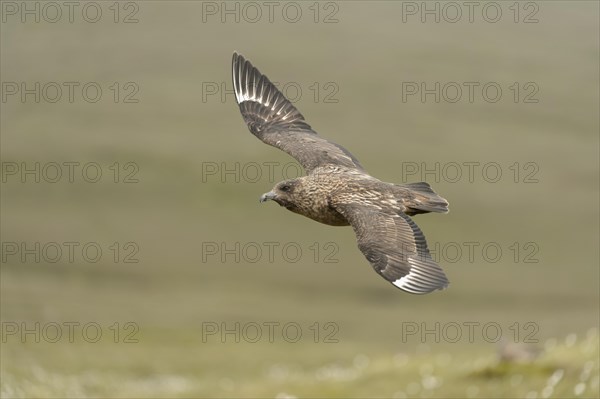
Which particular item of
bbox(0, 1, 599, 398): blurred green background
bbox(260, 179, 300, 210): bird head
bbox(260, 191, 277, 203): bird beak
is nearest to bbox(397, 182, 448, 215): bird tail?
bbox(260, 179, 300, 210): bird head

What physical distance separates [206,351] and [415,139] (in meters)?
54.1

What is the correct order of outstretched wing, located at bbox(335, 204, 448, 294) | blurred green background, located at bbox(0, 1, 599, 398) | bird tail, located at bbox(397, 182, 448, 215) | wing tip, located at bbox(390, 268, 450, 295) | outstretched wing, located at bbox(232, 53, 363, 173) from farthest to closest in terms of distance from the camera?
blurred green background, located at bbox(0, 1, 599, 398) → outstretched wing, located at bbox(232, 53, 363, 173) → bird tail, located at bbox(397, 182, 448, 215) → outstretched wing, located at bbox(335, 204, 448, 294) → wing tip, located at bbox(390, 268, 450, 295)

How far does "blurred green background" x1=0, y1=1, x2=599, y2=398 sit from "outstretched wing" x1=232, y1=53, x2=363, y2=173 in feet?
43.0

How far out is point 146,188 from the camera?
95688 millimetres

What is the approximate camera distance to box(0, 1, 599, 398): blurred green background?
5372 centimetres

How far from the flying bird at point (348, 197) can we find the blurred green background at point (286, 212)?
43.9ft

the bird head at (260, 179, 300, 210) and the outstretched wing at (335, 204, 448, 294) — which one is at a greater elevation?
the bird head at (260, 179, 300, 210)

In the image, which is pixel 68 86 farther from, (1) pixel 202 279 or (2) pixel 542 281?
(2) pixel 542 281

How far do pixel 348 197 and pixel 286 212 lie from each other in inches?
2978

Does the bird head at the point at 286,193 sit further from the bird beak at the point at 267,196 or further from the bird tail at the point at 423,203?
the bird tail at the point at 423,203

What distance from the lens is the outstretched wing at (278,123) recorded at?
18.7 meters

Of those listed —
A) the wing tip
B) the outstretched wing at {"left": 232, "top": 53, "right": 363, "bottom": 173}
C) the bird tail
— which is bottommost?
the wing tip

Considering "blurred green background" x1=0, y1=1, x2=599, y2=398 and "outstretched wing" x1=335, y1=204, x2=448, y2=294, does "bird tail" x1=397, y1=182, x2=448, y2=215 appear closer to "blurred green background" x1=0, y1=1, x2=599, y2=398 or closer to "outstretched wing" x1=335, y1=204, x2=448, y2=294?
"outstretched wing" x1=335, y1=204, x2=448, y2=294

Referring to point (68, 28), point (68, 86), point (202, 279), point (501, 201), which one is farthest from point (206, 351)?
point (68, 28)
